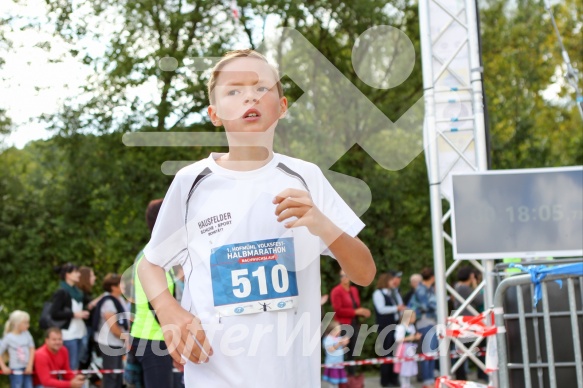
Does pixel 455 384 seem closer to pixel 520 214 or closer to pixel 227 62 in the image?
pixel 520 214

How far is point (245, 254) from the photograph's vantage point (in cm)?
236

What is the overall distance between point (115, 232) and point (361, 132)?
194 inches

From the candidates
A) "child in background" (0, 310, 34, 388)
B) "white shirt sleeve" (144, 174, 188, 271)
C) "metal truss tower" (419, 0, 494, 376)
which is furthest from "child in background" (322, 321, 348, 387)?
"white shirt sleeve" (144, 174, 188, 271)

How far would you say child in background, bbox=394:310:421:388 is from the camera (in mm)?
10680

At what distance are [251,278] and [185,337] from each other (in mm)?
238

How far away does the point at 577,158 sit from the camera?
18922 millimetres

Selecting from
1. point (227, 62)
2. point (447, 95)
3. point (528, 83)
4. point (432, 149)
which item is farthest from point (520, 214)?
point (528, 83)

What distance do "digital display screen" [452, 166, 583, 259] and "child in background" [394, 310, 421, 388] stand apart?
4.60 meters

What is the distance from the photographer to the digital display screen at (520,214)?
6.27 m

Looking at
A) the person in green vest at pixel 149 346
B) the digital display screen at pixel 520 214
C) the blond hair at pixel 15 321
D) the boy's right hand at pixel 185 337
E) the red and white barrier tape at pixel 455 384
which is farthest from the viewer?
the blond hair at pixel 15 321

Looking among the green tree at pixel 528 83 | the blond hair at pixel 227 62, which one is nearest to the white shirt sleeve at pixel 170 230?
the blond hair at pixel 227 62

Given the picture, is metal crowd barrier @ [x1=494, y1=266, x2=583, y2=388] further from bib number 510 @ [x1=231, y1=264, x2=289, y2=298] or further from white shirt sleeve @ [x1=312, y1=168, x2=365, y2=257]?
bib number 510 @ [x1=231, y1=264, x2=289, y2=298]

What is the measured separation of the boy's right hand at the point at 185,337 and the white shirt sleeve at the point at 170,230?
8.6 inches

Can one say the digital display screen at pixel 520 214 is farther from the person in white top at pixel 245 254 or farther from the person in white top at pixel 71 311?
the person in white top at pixel 71 311
